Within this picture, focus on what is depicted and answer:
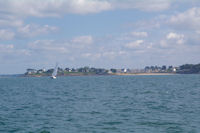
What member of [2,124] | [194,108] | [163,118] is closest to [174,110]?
[194,108]

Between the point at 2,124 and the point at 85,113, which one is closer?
the point at 2,124

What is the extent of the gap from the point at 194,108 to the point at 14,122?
66.1 ft

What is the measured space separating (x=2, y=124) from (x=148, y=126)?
13.3 m

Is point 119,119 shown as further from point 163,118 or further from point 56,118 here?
point 56,118

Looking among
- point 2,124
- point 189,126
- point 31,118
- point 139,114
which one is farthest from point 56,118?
point 189,126

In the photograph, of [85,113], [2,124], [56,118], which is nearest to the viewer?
[2,124]

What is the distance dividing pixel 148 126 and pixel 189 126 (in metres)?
3.41

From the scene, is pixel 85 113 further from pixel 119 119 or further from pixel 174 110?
pixel 174 110

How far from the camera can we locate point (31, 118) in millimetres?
31391

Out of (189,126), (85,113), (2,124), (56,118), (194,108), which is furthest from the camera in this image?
(194,108)

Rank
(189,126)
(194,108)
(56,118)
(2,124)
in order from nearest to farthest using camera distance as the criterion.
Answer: (189,126) → (2,124) → (56,118) → (194,108)

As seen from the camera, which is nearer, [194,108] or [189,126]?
[189,126]

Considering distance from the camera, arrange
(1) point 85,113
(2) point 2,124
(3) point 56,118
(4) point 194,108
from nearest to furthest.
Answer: (2) point 2,124 < (3) point 56,118 < (1) point 85,113 < (4) point 194,108

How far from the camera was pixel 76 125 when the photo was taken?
27359mm
